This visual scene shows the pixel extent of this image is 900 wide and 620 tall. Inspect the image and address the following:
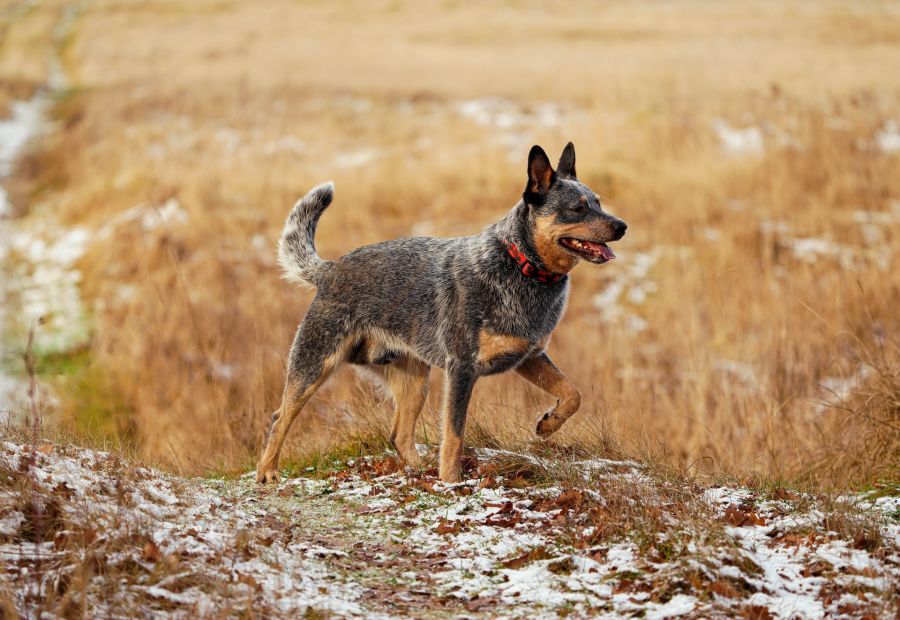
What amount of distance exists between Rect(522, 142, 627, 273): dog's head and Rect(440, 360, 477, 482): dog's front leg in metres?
0.90

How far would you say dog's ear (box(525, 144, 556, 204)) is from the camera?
6047 millimetres

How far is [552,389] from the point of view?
21.2 feet

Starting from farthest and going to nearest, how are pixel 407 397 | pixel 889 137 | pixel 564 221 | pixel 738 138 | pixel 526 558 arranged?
pixel 738 138 → pixel 889 137 → pixel 407 397 → pixel 564 221 → pixel 526 558

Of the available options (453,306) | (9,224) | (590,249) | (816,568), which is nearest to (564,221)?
(590,249)

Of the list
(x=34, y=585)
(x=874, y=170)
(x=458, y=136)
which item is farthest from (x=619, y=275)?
(x=34, y=585)

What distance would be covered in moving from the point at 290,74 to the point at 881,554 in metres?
28.2

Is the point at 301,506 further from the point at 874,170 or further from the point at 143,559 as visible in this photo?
the point at 874,170

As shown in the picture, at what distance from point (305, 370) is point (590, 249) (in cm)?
217

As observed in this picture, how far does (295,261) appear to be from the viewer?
7184 mm

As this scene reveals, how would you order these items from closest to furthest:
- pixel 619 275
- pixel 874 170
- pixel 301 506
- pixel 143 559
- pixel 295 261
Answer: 1. pixel 143 559
2. pixel 301 506
3. pixel 295 261
4. pixel 619 275
5. pixel 874 170

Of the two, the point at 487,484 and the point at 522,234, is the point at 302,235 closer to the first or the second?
the point at 522,234

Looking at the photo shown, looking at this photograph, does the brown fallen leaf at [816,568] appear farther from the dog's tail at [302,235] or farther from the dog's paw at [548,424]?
the dog's tail at [302,235]

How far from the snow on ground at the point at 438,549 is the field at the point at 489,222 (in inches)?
25.1

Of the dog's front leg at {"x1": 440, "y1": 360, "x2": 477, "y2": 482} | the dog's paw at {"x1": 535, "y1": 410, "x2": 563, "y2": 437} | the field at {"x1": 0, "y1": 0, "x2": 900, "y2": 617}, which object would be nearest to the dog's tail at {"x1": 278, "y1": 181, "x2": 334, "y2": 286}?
the field at {"x1": 0, "y1": 0, "x2": 900, "y2": 617}
